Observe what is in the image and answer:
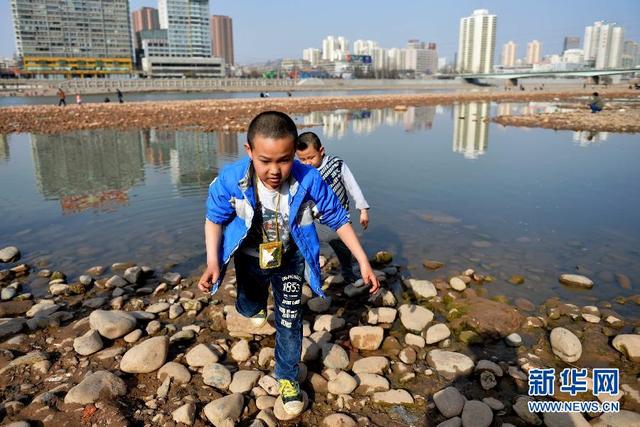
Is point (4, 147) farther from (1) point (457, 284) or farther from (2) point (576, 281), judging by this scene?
(2) point (576, 281)

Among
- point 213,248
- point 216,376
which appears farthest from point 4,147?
point 213,248

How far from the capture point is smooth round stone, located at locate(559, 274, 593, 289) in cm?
495

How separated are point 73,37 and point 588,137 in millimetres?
162798

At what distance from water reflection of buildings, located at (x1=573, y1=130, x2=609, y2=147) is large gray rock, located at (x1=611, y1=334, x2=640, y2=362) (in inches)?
562

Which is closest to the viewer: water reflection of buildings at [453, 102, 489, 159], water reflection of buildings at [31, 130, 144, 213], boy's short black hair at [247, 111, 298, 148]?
boy's short black hair at [247, 111, 298, 148]

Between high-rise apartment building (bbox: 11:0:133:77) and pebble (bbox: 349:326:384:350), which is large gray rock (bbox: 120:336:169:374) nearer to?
pebble (bbox: 349:326:384:350)

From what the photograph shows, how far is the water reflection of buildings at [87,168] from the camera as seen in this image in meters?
8.84

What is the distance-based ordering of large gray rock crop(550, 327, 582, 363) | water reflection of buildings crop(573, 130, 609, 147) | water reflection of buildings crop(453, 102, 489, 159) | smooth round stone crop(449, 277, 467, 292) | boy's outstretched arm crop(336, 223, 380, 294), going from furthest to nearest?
1. water reflection of buildings crop(573, 130, 609, 147)
2. water reflection of buildings crop(453, 102, 489, 159)
3. smooth round stone crop(449, 277, 467, 292)
4. large gray rock crop(550, 327, 582, 363)
5. boy's outstretched arm crop(336, 223, 380, 294)

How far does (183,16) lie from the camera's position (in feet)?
512

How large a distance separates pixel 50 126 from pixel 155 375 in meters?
24.1

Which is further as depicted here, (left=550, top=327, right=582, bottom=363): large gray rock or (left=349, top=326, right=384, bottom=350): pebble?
(left=349, top=326, right=384, bottom=350): pebble

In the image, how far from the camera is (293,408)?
2977 millimetres

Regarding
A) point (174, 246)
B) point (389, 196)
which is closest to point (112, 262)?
point (174, 246)

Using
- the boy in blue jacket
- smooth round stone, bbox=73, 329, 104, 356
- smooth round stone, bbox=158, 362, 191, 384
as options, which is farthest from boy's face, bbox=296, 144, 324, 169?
smooth round stone, bbox=73, 329, 104, 356
